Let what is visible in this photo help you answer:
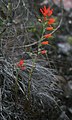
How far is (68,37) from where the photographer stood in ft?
A: 18.8

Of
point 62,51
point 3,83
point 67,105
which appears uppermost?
point 3,83

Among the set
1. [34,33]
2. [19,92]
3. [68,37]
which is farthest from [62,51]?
[19,92]

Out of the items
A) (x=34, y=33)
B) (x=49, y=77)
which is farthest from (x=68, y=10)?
(x=49, y=77)

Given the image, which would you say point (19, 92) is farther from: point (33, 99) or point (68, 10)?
point (68, 10)

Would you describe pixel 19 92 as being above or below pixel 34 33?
below

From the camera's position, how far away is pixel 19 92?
10.4 ft

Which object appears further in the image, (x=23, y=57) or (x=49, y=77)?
(x=23, y=57)

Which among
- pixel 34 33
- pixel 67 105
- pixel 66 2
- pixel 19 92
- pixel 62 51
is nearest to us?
pixel 19 92

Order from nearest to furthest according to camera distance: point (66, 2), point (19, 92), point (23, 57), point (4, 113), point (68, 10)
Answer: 1. point (4, 113)
2. point (19, 92)
3. point (23, 57)
4. point (68, 10)
5. point (66, 2)

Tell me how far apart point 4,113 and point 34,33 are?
1.89 meters

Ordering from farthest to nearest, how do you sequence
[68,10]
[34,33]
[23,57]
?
1. [68,10]
2. [34,33]
3. [23,57]

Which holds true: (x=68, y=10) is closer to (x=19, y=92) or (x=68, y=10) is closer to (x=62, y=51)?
(x=62, y=51)

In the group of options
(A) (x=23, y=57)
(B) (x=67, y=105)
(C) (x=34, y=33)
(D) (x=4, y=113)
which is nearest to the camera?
(D) (x=4, y=113)

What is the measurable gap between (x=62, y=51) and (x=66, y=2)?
8.43 ft
